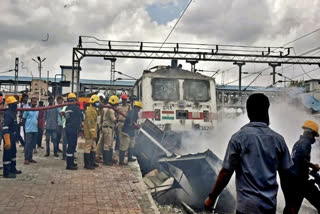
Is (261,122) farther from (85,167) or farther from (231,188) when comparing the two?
(85,167)

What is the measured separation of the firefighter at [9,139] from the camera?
6.90 meters

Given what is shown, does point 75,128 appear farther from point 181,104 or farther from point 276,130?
point 276,130

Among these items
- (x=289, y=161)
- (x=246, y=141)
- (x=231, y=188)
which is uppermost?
(x=246, y=141)

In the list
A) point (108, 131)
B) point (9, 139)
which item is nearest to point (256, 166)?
point (9, 139)

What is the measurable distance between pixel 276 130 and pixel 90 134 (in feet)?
24.1

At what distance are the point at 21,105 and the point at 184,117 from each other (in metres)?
5.09

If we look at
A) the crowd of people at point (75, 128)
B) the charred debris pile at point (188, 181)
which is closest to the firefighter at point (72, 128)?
the crowd of people at point (75, 128)

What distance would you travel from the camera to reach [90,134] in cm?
830

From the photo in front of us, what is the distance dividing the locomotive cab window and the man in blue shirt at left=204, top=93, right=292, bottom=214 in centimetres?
852

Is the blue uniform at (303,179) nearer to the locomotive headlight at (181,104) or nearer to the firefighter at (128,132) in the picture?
the firefighter at (128,132)

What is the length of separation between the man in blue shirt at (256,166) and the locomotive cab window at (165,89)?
852 cm

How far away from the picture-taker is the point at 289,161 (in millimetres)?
2816

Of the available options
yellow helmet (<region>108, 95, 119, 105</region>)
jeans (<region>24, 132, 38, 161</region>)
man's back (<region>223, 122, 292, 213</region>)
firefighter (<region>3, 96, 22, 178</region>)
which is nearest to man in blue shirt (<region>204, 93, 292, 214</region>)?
man's back (<region>223, 122, 292, 213</region>)

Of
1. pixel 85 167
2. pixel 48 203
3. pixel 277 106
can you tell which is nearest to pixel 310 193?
pixel 48 203
